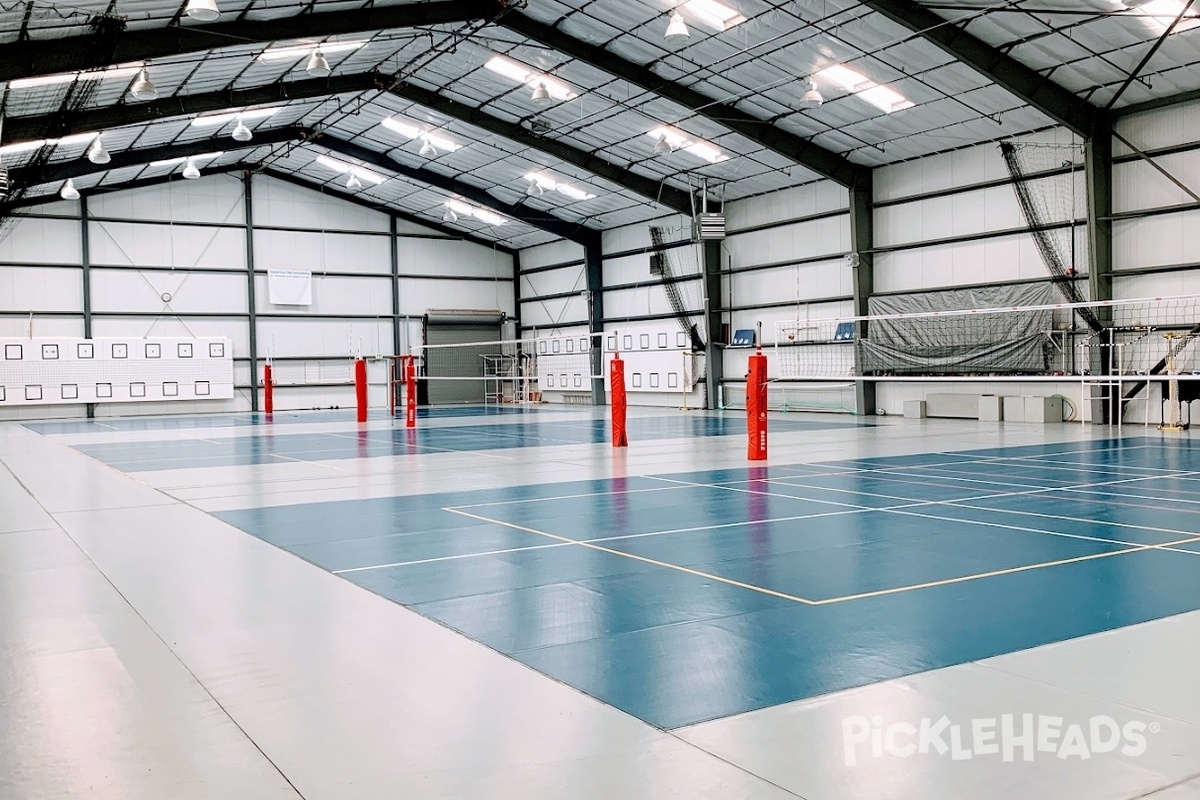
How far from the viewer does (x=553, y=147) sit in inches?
1193

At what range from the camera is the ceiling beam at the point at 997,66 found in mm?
18609

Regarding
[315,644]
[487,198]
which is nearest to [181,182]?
[487,198]

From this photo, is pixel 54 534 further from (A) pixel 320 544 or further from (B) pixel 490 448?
(B) pixel 490 448

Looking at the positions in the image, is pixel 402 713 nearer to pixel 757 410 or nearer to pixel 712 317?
pixel 757 410

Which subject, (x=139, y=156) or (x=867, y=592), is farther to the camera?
(x=139, y=156)

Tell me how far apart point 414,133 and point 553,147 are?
5.03m

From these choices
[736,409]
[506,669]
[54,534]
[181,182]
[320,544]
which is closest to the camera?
[506,669]

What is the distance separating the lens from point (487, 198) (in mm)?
37750

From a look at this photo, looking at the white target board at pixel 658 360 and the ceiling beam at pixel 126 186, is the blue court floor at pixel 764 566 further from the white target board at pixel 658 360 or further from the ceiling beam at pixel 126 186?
the ceiling beam at pixel 126 186

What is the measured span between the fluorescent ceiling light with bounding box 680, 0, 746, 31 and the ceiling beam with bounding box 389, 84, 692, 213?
10.1 meters

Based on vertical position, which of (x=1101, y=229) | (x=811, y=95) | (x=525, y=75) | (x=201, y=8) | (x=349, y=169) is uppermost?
(x=349, y=169)

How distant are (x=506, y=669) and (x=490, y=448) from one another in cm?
1369

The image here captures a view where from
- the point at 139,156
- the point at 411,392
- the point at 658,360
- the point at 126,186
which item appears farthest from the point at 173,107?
the point at 658,360

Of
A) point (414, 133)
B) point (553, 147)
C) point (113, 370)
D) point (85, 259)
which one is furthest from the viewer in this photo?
point (113, 370)
